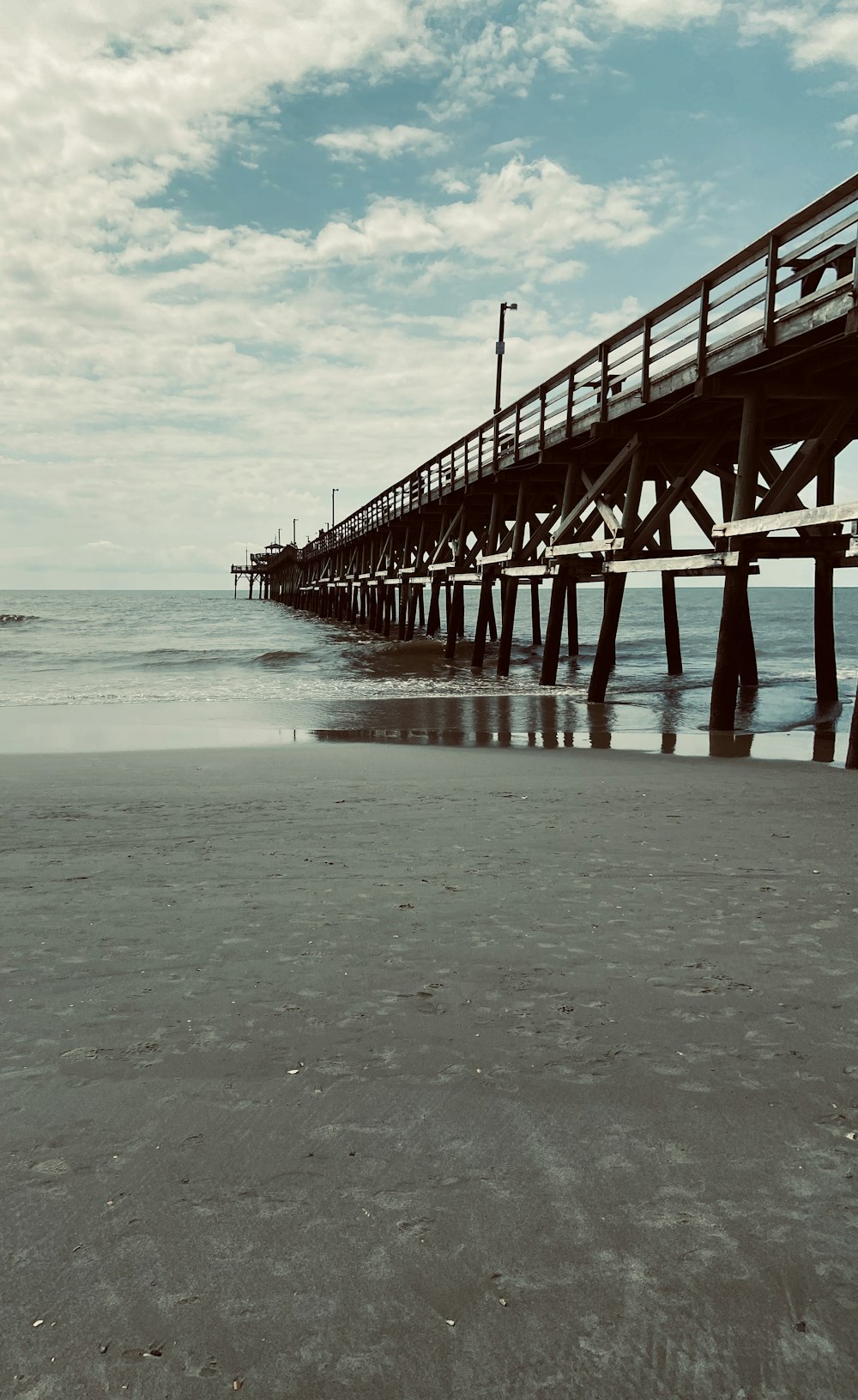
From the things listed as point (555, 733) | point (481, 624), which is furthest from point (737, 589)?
point (481, 624)

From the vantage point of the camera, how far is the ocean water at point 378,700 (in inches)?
435

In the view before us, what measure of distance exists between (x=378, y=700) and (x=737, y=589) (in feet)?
21.6

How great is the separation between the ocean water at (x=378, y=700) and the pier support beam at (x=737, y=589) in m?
0.54

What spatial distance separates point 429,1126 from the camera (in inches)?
97.7

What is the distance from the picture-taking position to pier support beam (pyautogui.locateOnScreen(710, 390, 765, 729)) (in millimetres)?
11203

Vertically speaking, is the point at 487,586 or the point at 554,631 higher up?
the point at 487,586

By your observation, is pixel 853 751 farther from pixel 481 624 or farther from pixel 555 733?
pixel 481 624

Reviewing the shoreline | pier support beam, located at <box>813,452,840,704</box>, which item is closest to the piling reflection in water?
the shoreline

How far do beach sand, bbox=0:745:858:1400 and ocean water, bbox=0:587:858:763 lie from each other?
589 cm

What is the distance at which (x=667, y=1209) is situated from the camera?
2150 mm

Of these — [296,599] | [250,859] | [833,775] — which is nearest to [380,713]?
[833,775]

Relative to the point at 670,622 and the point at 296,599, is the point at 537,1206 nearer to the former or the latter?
the point at 670,622

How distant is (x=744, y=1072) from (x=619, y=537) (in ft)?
40.5

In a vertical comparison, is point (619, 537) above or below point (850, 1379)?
above
